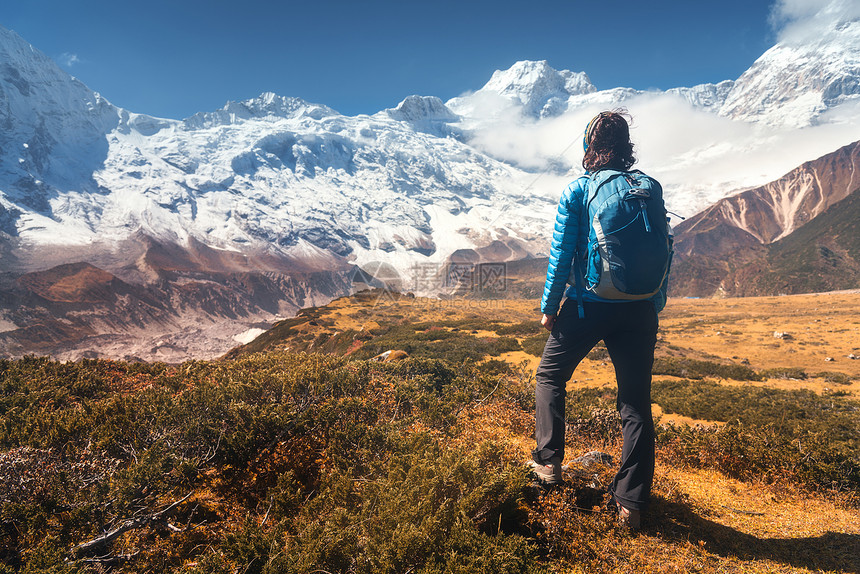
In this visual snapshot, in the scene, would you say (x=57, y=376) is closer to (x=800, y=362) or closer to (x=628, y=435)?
(x=628, y=435)

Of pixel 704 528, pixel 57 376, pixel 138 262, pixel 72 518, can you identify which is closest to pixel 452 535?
Answer: pixel 704 528

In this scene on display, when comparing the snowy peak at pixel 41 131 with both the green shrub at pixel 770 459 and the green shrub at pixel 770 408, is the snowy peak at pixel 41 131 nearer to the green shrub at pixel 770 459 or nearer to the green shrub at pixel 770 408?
the green shrub at pixel 770 408

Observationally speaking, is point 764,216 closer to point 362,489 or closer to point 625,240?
point 625,240

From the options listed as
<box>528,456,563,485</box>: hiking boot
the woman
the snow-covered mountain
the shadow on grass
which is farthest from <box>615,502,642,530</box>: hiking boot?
the snow-covered mountain

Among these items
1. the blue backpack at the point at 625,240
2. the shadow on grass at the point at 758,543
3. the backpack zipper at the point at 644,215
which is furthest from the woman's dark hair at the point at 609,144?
the shadow on grass at the point at 758,543

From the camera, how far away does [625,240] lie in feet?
7.91

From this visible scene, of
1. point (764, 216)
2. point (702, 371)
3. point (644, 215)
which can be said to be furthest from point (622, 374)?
point (764, 216)

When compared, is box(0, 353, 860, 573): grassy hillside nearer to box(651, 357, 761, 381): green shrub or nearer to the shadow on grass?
the shadow on grass

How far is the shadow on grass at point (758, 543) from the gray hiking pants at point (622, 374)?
1.50 ft

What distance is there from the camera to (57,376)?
5.98 metres

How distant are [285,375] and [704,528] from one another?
4145 millimetres

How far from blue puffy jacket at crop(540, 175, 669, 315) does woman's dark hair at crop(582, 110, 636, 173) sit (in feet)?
0.90

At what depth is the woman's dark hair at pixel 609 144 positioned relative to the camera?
109 inches

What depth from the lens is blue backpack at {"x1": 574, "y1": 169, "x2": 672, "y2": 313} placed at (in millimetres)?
2391
